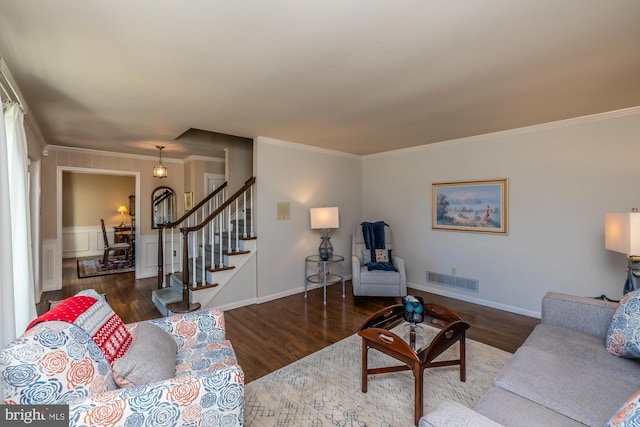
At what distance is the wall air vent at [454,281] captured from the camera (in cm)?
412

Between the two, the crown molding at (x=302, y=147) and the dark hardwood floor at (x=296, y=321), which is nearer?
the dark hardwood floor at (x=296, y=321)

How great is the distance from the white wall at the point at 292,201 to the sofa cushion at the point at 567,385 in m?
3.20

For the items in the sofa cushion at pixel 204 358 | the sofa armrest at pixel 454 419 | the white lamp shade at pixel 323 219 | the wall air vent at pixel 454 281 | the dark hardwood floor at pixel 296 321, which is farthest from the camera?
the white lamp shade at pixel 323 219

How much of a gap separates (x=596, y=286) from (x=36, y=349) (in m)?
4.61

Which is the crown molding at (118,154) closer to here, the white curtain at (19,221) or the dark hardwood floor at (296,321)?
the dark hardwood floor at (296,321)

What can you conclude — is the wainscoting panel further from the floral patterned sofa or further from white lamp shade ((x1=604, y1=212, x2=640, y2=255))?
white lamp shade ((x1=604, y1=212, x2=640, y2=255))

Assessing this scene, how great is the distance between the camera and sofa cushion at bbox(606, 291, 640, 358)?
1607mm

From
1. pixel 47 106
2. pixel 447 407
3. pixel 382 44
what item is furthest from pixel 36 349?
pixel 47 106

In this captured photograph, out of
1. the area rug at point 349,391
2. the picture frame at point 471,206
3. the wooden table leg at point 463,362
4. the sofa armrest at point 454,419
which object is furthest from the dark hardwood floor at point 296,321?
the sofa armrest at point 454,419

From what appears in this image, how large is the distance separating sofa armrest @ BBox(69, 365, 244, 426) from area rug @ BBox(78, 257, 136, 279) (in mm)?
5832

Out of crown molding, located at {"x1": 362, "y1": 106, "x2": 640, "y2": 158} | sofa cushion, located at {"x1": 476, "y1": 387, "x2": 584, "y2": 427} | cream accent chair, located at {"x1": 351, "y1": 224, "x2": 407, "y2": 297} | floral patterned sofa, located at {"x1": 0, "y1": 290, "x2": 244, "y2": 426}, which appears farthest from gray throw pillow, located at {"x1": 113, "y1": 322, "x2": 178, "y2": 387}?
crown molding, located at {"x1": 362, "y1": 106, "x2": 640, "y2": 158}

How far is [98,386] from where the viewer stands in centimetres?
117

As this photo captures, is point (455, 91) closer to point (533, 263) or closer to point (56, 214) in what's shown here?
point (533, 263)

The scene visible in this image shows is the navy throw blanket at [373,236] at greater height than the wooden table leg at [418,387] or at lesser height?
greater
